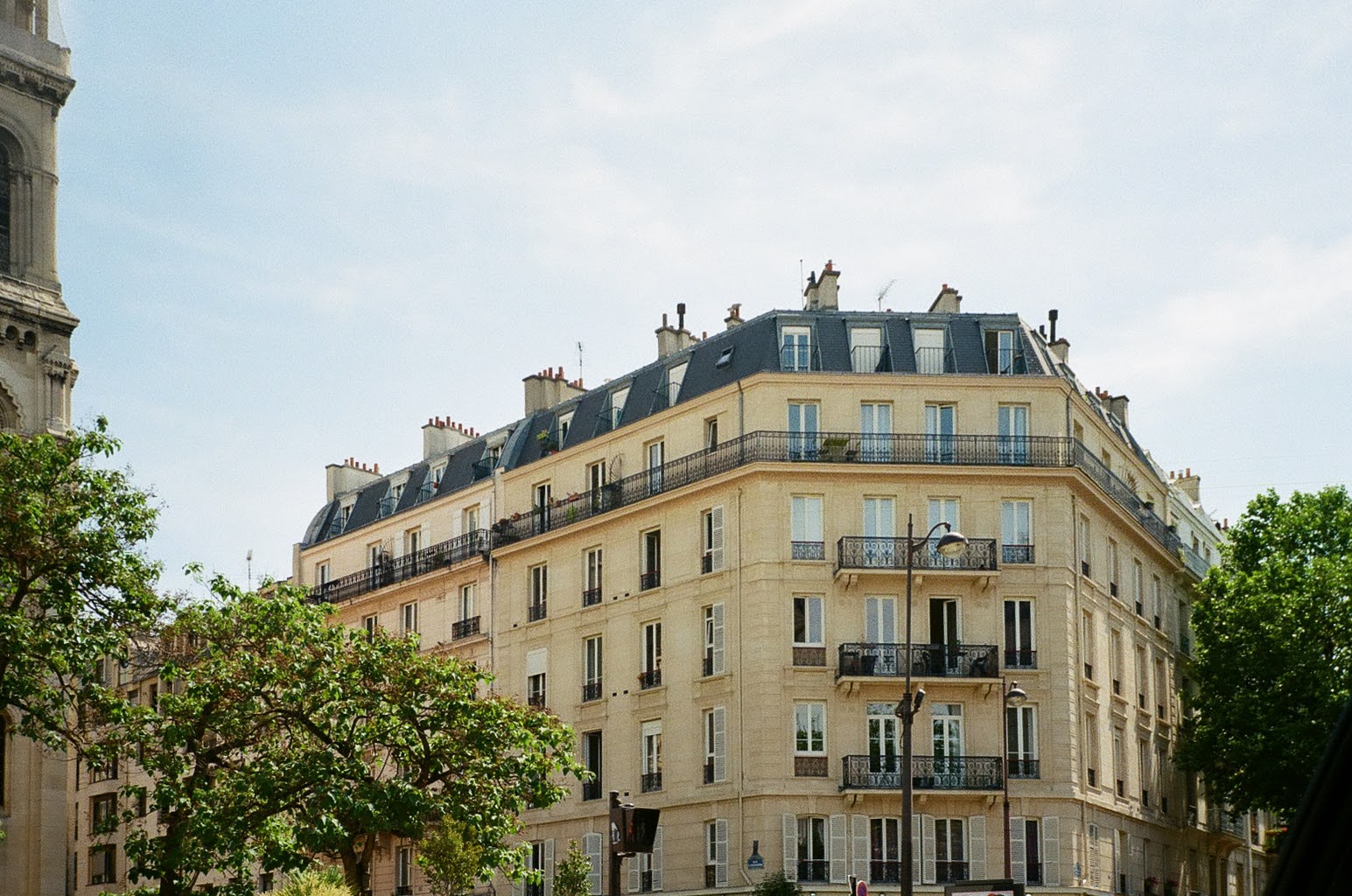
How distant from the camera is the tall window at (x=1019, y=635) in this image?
1656 inches

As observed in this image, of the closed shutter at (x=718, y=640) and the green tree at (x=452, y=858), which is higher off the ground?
the closed shutter at (x=718, y=640)

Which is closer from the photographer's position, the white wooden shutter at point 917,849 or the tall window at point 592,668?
the white wooden shutter at point 917,849

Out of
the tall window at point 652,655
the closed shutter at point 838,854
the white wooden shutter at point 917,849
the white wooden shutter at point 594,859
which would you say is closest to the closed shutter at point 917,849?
the white wooden shutter at point 917,849

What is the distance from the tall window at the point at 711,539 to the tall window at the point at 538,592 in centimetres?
636

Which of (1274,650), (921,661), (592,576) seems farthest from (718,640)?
(1274,650)

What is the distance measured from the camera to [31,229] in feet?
141

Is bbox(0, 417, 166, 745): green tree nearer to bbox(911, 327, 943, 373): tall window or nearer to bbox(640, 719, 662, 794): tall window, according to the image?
bbox(640, 719, 662, 794): tall window

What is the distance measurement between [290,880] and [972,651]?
23572 mm

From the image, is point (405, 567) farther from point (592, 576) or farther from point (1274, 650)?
point (1274, 650)

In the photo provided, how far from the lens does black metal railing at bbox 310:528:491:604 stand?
51.8m

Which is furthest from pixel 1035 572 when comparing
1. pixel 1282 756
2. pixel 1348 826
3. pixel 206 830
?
pixel 1348 826

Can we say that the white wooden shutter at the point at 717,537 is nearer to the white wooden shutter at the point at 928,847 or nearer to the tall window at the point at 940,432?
the tall window at the point at 940,432

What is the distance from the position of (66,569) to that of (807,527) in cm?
2172

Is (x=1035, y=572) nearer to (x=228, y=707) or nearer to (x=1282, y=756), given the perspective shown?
(x=1282, y=756)
